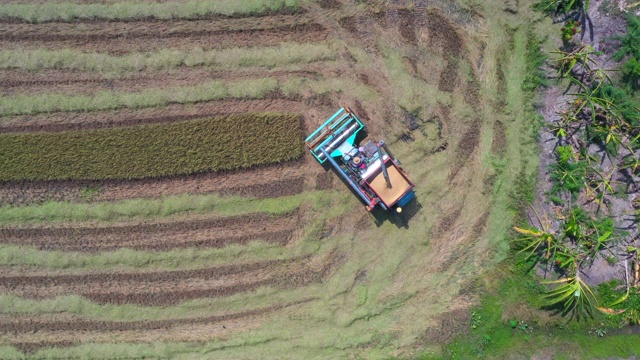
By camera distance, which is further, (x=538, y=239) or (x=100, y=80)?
(x=100, y=80)

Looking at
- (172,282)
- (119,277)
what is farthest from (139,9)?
(172,282)

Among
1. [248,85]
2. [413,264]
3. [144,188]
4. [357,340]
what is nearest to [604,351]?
[413,264]

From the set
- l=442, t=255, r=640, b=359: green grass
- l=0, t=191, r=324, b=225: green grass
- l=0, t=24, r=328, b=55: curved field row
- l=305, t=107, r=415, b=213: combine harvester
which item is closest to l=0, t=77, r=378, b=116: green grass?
l=305, t=107, r=415, b=213: combine harvester

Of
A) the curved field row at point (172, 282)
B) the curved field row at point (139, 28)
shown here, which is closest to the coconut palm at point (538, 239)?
the curved field row at point (172, 282)

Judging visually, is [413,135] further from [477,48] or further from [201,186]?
[201,186]

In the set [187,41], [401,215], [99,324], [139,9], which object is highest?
[139,9]

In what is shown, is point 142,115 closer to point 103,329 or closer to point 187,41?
point 187,41

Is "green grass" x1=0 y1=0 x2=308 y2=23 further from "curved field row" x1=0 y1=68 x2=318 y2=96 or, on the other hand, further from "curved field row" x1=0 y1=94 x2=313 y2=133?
"curved field row" x1=0 y1=94 x2=313 y2=133

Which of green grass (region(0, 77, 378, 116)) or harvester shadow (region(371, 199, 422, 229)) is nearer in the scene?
green grass (region(0, 77, 378, 116))
